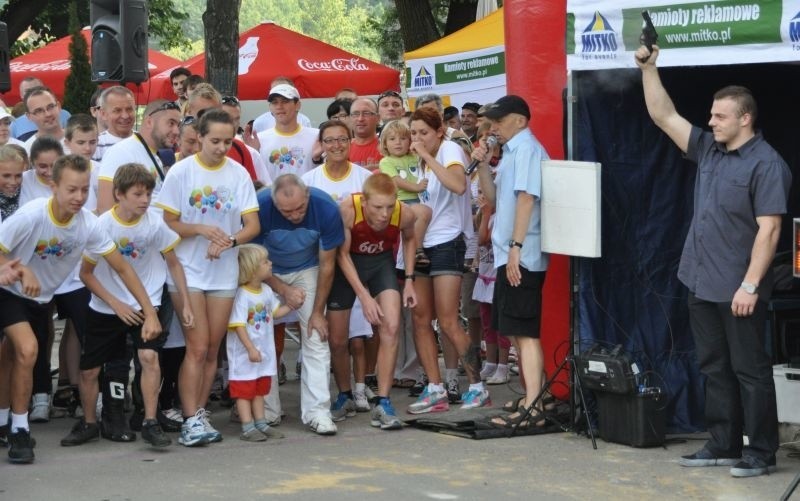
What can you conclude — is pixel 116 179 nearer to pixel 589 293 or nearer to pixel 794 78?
pixel 589 293

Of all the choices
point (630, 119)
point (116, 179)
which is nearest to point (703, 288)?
point (630, 119)

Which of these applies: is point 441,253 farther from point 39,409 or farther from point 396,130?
point 39,409

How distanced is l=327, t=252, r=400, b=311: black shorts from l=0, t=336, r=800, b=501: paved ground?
88 centimetres

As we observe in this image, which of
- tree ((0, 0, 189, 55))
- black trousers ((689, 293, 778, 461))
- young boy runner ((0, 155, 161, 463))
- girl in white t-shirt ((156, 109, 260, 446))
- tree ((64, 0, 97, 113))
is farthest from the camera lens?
tree ((0, 0, 189, 55))

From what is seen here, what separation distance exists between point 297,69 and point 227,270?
1274cm

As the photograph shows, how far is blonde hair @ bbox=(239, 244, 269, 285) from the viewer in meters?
8.12

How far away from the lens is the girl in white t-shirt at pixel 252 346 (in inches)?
316

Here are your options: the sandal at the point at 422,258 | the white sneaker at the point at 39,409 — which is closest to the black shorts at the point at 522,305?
the sandal at the point at 422,258

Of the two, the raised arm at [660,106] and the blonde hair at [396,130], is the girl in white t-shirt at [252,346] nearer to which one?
the blonde hair at [396,130]

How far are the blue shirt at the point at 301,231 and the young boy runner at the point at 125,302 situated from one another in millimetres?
716

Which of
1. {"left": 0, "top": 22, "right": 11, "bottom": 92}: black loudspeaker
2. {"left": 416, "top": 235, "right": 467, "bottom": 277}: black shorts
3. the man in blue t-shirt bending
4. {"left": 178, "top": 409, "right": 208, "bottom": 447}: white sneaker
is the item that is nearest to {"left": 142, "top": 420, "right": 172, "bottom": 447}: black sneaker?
→ {"left": 178, "top": 409, "right": 208, "bottom": 447}: white sneaker

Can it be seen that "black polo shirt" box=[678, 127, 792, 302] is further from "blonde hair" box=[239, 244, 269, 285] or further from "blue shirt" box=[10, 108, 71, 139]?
"blue shirt" box=[10, 108, 71, 139]

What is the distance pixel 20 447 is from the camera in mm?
7402

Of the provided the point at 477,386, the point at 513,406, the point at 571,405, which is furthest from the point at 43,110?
the point at 571,405
